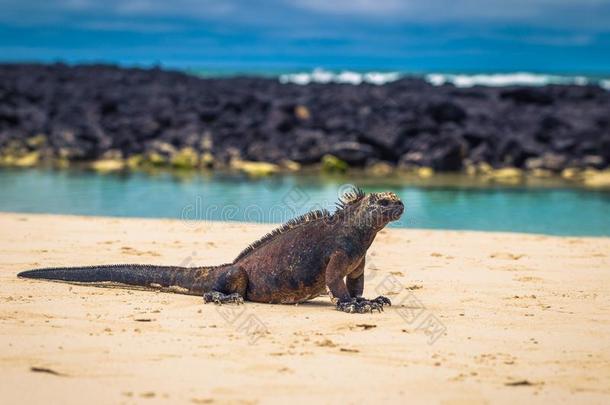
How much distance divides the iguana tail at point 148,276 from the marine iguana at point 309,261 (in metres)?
0.01

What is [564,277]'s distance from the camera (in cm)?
921

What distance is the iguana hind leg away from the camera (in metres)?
7.70

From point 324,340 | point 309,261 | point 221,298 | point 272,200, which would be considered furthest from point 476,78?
point 324,340

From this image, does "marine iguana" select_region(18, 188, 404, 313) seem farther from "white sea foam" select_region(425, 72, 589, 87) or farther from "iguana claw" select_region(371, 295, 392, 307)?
"white sea foam" select_region(425, 72, 589, 87)

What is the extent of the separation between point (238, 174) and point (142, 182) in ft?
9.23

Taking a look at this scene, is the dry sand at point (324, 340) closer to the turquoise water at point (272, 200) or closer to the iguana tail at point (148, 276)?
the iguana tail at point (148, 276)

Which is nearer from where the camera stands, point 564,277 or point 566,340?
point 566,340

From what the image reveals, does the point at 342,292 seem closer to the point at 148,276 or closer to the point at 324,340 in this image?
the point at 324,340

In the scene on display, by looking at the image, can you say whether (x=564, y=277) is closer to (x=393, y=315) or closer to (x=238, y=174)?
(x=393, y=315)

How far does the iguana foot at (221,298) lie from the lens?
763 centimetres

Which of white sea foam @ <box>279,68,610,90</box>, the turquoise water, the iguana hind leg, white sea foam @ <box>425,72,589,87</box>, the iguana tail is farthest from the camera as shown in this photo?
white sea foam @ <box>425,72,589,87</box>

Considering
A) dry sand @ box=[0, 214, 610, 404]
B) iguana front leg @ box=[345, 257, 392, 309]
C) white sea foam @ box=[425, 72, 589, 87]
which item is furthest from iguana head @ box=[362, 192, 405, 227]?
white sea foam @ box=[425, 72, 589, 87]

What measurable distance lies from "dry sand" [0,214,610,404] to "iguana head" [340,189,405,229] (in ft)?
2.34

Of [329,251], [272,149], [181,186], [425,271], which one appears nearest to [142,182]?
[181,186]
